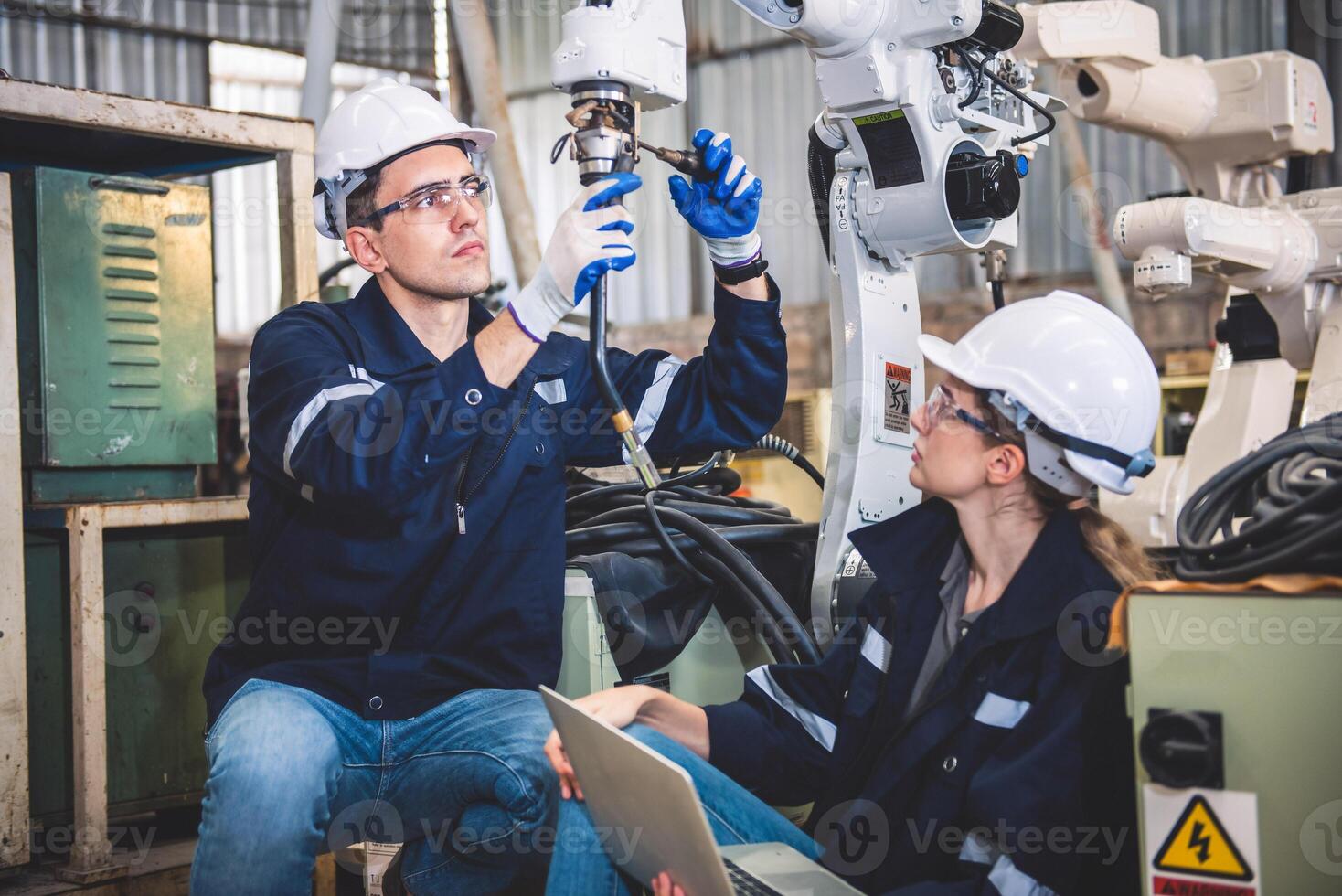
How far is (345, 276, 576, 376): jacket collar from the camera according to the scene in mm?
1762

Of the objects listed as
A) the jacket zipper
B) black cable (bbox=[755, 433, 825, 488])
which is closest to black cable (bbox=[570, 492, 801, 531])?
black cable (bbox=[755, 433, 825, 488])

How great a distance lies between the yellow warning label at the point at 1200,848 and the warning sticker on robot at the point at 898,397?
3.44 ft

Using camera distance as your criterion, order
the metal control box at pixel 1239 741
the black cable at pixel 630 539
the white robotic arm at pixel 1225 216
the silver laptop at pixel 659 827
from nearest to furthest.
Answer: the metal control box at pixel 1239 741 < the silver laptop at pixel 659 827 < the black cable at pixel 630 539 < the white robotic arm at pixel 1225 216

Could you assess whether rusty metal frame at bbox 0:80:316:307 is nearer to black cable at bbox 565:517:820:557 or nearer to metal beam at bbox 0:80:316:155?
metal beam at bbox 0:80:316:155

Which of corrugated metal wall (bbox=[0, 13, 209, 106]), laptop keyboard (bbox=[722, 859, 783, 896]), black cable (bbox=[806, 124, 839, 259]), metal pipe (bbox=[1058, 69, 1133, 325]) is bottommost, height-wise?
laptop keyboard (bbox=[722, 859, 783, 896])

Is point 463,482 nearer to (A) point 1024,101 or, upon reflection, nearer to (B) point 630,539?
(B) point 630,539

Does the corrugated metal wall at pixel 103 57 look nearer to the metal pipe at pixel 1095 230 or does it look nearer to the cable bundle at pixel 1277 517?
the metal pipe at pixel 1095 230

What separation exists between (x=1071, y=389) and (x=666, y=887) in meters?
0.66

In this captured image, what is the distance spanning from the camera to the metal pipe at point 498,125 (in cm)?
501

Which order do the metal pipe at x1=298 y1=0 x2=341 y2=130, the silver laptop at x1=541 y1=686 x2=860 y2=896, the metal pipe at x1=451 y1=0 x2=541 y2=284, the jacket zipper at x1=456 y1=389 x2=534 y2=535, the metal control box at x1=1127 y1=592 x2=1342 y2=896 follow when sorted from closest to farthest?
the metal control box at x1=1127 y1=592 x2=1342 y2=896 → the silver laptop at x1=541 y1=686 x2=860 y2=896 → the jacket zipper at x1=456 y1=389 x2=534 y2=535 → the metal pipe at x1=298 y1=0 x2=341 y2=130 → the metal pipe at x1=451 y1=0 x2=541 y2=284

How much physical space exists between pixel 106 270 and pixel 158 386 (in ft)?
→ 0.75

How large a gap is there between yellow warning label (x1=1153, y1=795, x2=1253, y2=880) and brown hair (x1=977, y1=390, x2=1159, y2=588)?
1.08 feet

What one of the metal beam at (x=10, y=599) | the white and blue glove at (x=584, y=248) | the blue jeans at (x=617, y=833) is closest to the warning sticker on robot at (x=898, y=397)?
the white and blue glove at (x=584, y=248)

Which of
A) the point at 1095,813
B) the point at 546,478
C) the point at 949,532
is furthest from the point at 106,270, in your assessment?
the point at 1095,813
